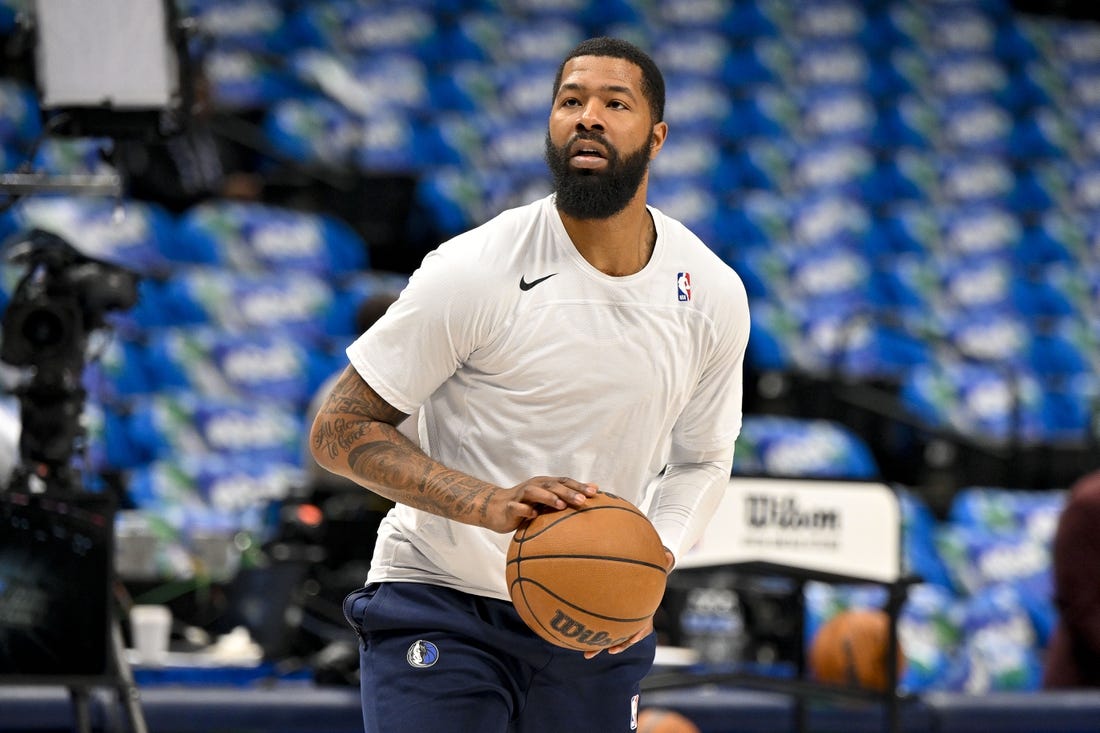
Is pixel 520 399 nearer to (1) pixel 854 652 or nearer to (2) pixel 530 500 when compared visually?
(2) pixel 530 500

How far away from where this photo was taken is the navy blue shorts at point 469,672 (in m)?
2.96

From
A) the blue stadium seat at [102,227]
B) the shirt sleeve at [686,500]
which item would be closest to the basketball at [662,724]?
the shirt sleeve at [686,500]

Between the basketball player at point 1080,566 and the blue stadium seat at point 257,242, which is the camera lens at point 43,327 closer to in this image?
the basketball player at point 1080,566

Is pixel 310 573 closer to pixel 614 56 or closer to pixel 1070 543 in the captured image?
pixel 1070 543

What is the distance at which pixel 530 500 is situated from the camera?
2729mm

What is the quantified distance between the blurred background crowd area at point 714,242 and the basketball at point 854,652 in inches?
29.7

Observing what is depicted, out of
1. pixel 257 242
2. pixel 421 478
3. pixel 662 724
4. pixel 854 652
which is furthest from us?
pixel 257 242

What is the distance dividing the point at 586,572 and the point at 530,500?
0.16 metres

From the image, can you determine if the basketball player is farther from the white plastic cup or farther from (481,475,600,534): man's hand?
(481,475,600,534): man's hand

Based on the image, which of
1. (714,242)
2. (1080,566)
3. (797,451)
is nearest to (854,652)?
(1080,566)

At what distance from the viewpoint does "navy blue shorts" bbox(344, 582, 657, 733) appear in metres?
2.96

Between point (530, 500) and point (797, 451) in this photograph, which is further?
point (797, 451)

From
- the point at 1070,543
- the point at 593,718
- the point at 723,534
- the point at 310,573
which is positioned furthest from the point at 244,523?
the point at 593,718

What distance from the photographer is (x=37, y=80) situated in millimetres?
4621
